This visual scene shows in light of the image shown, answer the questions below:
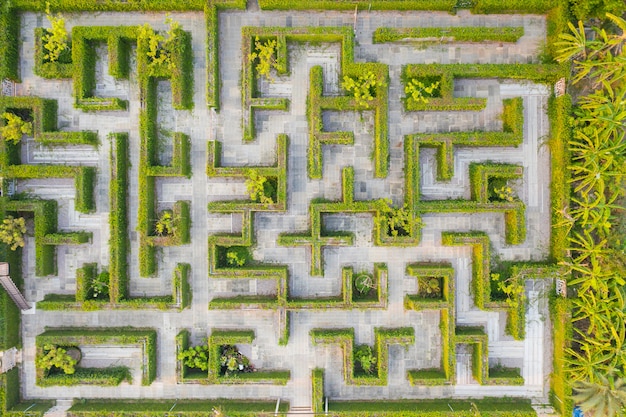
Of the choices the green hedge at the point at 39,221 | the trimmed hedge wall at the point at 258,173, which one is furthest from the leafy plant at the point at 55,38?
the trimmed hedge wall at the point at 258,173

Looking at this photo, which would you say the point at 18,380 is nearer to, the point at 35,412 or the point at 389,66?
the point at 35,412

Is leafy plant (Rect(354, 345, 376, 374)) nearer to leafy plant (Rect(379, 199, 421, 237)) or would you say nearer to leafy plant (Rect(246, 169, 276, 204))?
leafy plant (Rect(379, 199, 421, 237))

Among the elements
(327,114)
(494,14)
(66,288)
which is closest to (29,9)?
(66,288)

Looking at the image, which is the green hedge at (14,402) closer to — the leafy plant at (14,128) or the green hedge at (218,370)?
the green hedge at (218,370)

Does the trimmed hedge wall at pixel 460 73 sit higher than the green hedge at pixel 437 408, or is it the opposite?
the trimmed hedge wall at pixel 460 73

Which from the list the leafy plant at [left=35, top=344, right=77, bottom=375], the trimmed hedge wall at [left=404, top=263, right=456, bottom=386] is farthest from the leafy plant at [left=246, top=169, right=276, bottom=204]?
the leafy plant at [left=35, top=344, right=77, bottom=375]
